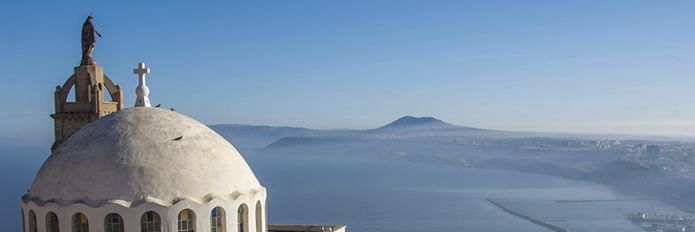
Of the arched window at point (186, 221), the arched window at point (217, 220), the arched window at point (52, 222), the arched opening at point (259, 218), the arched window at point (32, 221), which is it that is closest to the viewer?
the arched window at point (186, 221)

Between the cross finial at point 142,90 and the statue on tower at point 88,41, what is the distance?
12.9ft

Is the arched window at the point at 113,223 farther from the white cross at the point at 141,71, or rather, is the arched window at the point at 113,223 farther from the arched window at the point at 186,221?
the white cross at the point at 141,71

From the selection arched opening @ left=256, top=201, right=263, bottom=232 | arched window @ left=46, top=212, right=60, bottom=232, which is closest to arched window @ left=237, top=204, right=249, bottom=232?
arched opening @ left=256, top=201, right=263, bottom=232

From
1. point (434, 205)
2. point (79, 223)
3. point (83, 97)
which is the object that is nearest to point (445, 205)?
point (434, 205)

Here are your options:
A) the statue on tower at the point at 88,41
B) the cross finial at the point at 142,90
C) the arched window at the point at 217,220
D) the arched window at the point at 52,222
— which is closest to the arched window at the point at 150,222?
the arched window at the point at 217,220

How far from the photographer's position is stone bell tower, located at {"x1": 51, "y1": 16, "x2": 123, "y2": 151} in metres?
17.7

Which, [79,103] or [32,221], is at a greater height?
[79,103]

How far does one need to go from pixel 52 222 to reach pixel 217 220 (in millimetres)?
3182

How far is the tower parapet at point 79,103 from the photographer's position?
17734mm

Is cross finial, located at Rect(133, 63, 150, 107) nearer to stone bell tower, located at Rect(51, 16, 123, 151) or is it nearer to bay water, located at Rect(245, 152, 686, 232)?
stone bell tower, located at Rect(51, 16, 123, 151)

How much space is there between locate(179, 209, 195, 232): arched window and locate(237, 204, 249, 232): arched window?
1.16 metres

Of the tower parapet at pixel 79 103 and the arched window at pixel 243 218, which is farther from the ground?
the tower parapet at pixel 79 103

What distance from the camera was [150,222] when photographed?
12.0 m

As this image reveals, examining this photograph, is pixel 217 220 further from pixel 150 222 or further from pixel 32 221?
pixel 32 221
